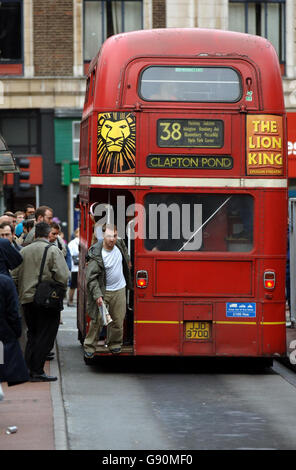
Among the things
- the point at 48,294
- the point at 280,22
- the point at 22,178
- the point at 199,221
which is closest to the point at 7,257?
the point at 48,294

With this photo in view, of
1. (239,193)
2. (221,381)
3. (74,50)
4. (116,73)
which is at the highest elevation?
(74,50)

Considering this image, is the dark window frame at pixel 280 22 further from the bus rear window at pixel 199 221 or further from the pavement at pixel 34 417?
the pavement at pixel 34 417

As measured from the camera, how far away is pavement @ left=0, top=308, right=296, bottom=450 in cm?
874

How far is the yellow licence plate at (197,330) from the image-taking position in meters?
13.1

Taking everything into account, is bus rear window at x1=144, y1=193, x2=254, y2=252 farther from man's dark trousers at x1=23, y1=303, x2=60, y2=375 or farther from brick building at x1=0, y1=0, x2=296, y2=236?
brick building at x1=0, y1=0, x2=296, y2=236

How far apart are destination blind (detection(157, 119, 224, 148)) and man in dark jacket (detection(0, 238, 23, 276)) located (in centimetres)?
350

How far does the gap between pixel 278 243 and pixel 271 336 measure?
1.14 m

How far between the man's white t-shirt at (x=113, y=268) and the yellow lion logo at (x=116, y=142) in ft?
3.42

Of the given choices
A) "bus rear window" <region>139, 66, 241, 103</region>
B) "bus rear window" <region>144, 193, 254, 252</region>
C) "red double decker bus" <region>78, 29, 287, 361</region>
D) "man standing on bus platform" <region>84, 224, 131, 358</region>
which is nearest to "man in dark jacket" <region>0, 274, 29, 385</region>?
"man standing on bus platform" <region>84, 224, 131, 358</region>

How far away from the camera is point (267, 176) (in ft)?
42.7

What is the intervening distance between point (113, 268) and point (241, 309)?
1.65 meters

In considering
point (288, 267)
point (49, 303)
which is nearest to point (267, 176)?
point (49, 303)
